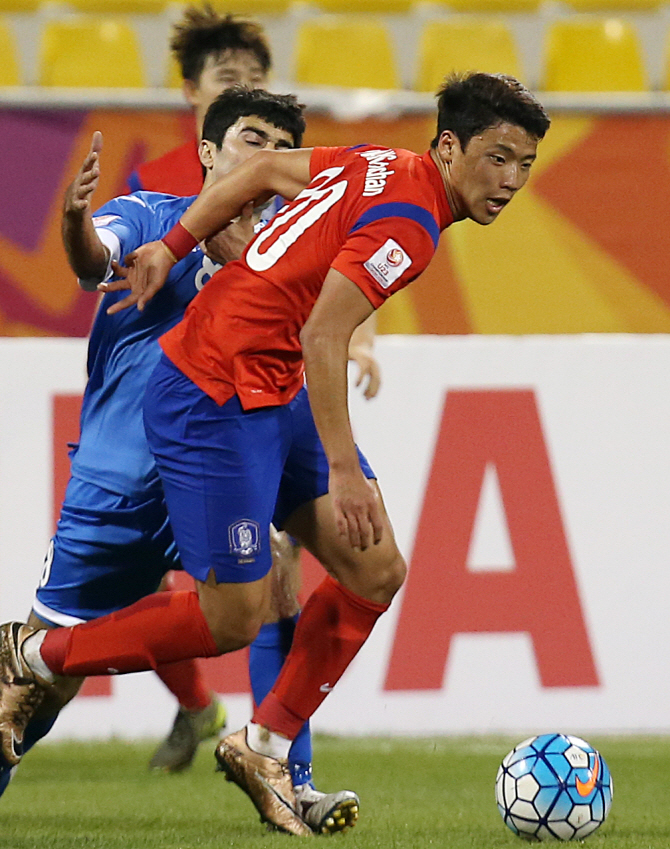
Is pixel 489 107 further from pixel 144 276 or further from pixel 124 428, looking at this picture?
pixel 124 428

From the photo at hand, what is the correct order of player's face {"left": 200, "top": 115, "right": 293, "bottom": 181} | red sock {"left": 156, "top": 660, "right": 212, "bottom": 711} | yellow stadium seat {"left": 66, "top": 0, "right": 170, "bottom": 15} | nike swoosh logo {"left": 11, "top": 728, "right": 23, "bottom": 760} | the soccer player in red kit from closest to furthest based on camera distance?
the soccer player in red kit → nike swoosh logo {"left": 11, "top": 728, "right": 23, "bottom": 760} → player's face {"left": 200, "top": 115, "right": 293, "bottom": 181} → red sock {"left": 156, "top": 660, "right": 212, "bottom": 711} → yellow stadium seat {"left": 66, "top": 0, "right": 170, "bottom": 15}

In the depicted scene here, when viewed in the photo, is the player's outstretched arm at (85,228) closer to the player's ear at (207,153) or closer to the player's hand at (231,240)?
the player's hand at (231,240)

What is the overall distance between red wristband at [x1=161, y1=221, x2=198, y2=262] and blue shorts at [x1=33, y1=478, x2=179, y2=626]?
2.03 ft

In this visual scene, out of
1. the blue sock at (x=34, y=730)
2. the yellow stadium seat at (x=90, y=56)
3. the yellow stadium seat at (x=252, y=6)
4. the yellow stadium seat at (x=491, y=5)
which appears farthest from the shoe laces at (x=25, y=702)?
the yellow stadium seat at (x=491, y=5)

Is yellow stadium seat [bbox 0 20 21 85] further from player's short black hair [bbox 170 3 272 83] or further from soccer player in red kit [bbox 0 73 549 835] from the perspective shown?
soccer player in red kit [bbox 0 73 549 835]

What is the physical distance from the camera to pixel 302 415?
132 inches

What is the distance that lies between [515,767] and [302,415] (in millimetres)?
966

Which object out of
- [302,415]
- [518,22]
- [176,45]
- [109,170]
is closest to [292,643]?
[302,415]

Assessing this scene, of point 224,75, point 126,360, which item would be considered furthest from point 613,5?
point 126,360

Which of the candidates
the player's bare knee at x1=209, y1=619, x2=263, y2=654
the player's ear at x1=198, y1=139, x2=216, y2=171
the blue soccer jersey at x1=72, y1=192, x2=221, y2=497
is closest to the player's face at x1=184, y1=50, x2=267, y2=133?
the player's ear at x1=198, y1=139, x2=216, y2=171

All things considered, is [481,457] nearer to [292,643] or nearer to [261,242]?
[292,643]

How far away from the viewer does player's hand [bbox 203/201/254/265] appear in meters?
3.53

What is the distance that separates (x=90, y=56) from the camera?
7.80 metres

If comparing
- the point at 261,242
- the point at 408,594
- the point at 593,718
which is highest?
the point at 261,242
